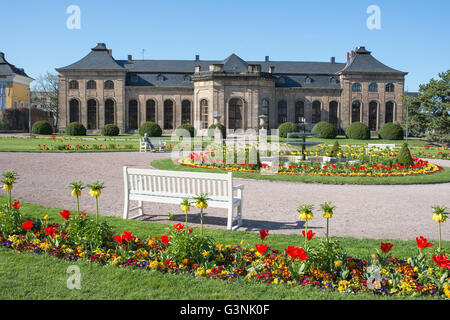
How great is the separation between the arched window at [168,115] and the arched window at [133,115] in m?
3.41

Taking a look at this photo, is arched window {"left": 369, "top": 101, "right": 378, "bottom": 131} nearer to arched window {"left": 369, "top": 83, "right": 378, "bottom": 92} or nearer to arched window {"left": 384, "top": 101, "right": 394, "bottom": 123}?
arched window {"left": 384, "top": 101, "right": 394, "bottom": 123}

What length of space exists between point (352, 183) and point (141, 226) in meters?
7.59

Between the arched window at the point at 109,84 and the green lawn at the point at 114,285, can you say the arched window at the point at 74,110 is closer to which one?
the arched window at the point at 109,84

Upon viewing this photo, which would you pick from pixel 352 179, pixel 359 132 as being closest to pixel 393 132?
pixel 359 132

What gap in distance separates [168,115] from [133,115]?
409 cm

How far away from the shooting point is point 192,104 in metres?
46.3

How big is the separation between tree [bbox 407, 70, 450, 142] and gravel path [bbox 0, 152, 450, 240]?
20.9m

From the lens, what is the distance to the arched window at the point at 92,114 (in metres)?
45.9

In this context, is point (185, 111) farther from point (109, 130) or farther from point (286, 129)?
point (286, 129)

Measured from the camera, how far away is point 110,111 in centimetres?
4609

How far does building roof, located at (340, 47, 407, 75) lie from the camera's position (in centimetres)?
4434

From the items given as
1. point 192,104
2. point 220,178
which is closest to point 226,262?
point 220,178

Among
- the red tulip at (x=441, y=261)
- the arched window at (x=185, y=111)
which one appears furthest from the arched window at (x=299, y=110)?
the red tulip at (x=441, y=261)

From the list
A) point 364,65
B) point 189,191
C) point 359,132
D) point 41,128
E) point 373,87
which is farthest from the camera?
point 364,65
